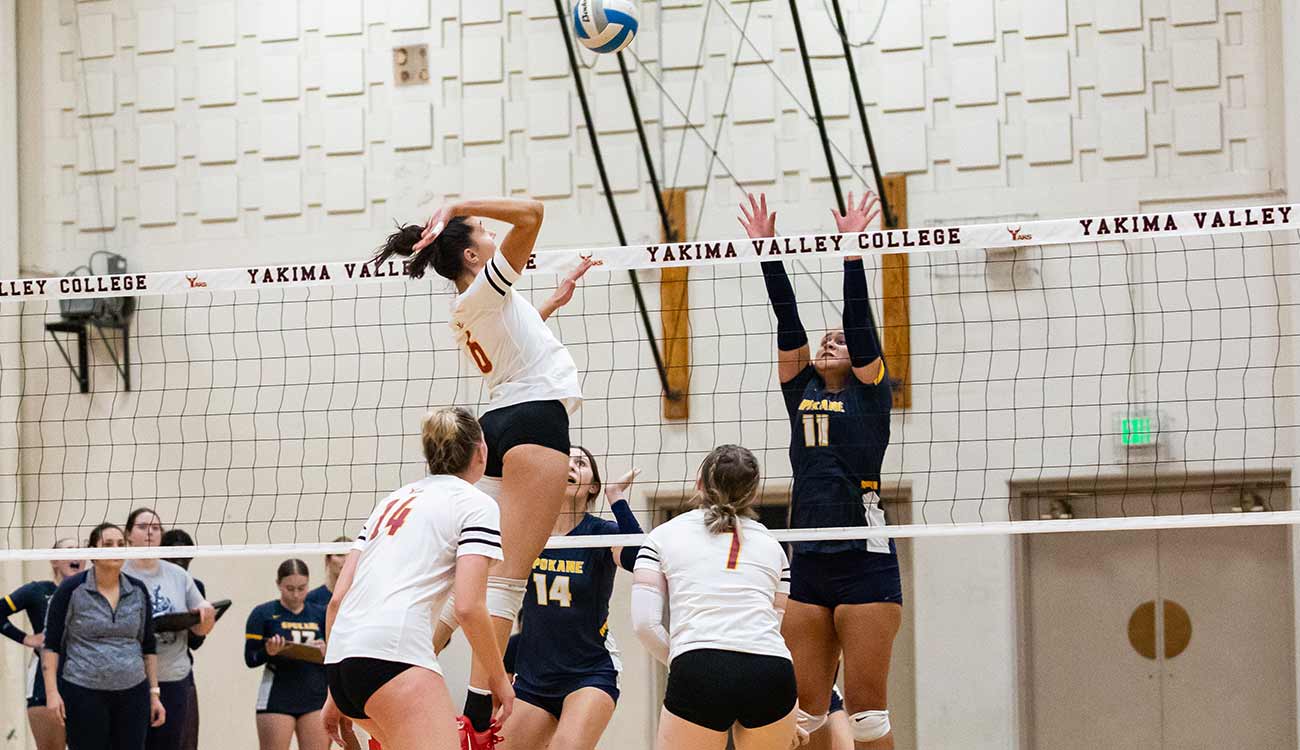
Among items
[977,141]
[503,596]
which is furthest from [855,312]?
[977,141]

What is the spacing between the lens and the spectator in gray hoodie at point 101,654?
8.28 m

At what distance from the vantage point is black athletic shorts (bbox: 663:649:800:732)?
5297 millimetres

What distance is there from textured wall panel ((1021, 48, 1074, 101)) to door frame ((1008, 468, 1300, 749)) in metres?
2.76

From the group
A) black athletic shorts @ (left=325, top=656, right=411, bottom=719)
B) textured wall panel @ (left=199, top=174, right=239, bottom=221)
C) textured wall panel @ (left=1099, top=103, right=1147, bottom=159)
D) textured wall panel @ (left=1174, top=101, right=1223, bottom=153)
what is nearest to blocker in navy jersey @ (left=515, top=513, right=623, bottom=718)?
black athletic shorts @ (left=325, top=656, right=411, bottom=719)

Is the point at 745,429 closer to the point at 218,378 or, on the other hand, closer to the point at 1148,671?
the point at 1148,671

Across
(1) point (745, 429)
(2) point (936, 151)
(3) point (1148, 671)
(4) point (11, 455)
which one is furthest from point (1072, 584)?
(4) point (11, 455)

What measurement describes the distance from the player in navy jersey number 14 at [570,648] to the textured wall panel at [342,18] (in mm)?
6089

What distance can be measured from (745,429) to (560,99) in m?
2.95

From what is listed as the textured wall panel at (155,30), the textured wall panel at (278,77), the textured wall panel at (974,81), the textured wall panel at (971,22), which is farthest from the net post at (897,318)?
the textured wall panel at (155,30)

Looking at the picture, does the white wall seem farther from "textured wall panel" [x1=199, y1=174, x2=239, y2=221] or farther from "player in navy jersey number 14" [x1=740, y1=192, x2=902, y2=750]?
"player in navy jersey number 14" [x1=740, y1=192, x2=902, y2=750]

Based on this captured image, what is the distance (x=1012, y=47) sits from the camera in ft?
34.9

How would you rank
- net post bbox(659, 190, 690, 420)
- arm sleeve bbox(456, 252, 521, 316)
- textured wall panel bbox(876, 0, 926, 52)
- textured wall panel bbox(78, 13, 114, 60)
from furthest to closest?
textured wall panel bbox(78, 13, 114, 60)
net post bbox(659, 190, 690, 420)
textured wall panel bbox(876, 0, 926, 52)
arm sleeve bbox(456, 252, 521, 316)

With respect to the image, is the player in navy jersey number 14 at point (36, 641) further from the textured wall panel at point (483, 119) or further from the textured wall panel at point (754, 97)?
the textured wall panel at point (754, 97)

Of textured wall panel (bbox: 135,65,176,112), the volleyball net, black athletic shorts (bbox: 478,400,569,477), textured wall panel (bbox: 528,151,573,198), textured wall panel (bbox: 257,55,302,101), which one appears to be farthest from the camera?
textured wall panel (bbox: 135,65,176,112)
